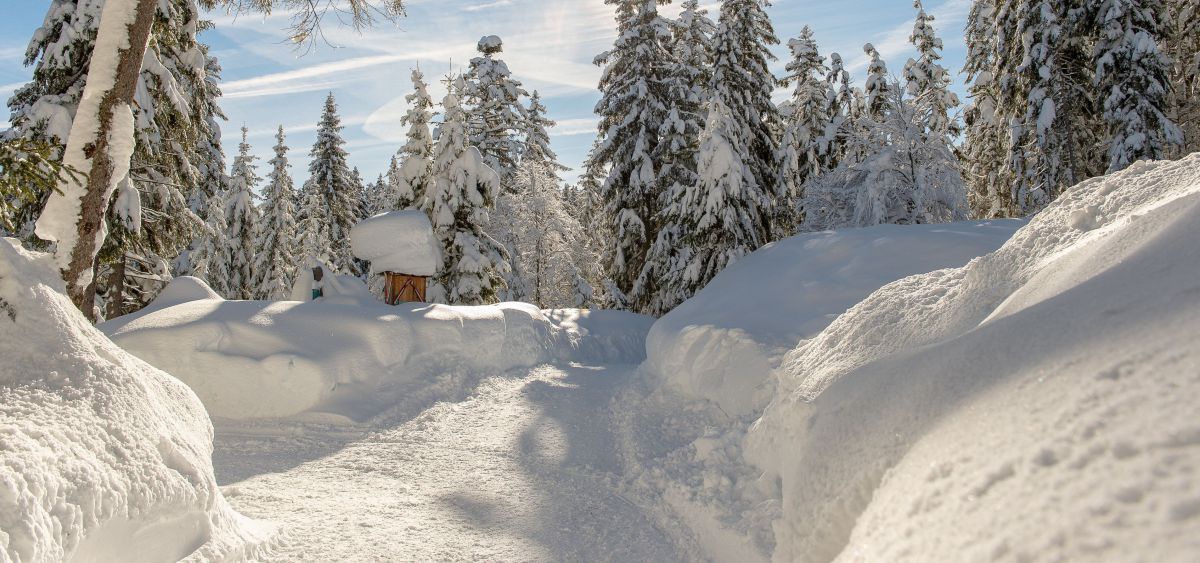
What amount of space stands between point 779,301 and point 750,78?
14.0 meters

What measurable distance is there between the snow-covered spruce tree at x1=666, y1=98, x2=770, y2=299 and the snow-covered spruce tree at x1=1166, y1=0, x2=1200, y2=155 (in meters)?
13.4

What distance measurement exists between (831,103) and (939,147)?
463 inches

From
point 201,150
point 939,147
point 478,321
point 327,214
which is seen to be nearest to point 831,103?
point 939,147

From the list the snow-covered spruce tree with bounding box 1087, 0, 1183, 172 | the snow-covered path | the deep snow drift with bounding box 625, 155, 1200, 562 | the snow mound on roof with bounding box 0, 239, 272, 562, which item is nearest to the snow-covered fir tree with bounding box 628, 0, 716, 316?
the snow-covered spruce tree with bounding box 1087, 0, 1183, 172


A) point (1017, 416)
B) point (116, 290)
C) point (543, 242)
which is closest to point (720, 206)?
point (543, 242)

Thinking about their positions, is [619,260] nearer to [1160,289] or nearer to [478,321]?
[478,321]

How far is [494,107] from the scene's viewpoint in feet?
95.4

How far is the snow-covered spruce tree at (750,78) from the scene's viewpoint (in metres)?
21.4

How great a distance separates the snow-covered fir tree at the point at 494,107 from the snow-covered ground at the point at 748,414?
1805 centimetres

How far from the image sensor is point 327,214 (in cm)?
3634

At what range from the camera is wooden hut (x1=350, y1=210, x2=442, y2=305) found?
49.3 ft

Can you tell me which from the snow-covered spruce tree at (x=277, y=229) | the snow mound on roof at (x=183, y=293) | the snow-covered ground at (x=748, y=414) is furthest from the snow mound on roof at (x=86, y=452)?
the snow-covered spruce tree at (x=277, y=229)

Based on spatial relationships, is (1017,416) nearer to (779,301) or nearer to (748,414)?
(748,414)

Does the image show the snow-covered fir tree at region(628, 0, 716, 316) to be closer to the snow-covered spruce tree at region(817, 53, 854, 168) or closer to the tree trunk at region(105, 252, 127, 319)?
the snow-covered spruce tree at region(817, 53, 854, 168)
